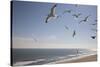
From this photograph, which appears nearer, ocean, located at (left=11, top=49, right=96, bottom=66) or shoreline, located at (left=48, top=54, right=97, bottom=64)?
ocean, located at (left=11, top=49, right=96, bottom=66)

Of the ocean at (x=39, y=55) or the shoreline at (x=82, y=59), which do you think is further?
the shoreline at (x=82, y=59)

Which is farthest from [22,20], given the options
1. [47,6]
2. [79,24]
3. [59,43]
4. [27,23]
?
[79,24]

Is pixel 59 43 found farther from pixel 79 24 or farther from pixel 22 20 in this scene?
pixel 22 20

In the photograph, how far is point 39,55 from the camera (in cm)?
247

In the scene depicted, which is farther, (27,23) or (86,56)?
(86,56)

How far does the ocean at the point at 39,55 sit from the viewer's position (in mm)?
2381

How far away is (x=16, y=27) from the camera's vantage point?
238cm

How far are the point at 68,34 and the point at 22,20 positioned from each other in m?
0.61

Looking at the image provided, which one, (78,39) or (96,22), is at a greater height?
(96,22)

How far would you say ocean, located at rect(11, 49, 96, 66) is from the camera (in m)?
2.38

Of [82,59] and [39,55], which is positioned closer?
[39,55]
